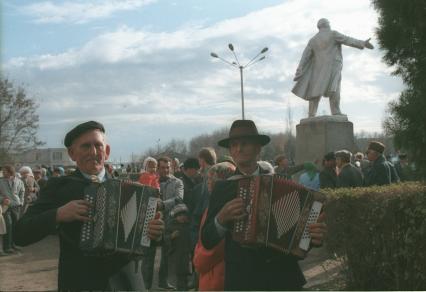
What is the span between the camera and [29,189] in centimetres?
1501

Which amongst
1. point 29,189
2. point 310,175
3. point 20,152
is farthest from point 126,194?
point 20,152

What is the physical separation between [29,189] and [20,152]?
74.4 feet

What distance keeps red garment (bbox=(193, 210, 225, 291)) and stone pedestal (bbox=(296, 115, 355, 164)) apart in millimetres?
10263

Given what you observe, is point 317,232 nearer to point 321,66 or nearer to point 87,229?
point 87,229

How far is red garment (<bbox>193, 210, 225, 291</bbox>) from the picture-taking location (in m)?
3.66

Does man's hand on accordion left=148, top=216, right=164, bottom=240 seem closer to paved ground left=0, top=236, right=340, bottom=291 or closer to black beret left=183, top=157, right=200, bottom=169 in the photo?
paved ground left=0, top=236, right=340, bottom=291

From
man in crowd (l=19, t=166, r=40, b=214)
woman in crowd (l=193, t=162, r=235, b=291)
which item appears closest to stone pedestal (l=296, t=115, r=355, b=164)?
man in crowd (l=19, t=166, r=40, b=214)

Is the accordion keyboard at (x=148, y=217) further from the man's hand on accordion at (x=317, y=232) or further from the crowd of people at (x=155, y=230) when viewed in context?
the man's hand on accordion at (x=317, y=232)

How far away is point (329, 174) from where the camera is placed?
10.1 m

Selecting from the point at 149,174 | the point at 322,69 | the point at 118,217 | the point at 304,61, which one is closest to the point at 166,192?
the point at 149,174

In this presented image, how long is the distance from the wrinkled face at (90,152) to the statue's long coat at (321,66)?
1089cm

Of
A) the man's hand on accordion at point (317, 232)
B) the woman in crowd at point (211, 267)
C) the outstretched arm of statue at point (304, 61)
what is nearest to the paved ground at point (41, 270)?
the woman in crowd at point (211, 267)

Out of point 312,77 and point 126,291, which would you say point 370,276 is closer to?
point 126,291

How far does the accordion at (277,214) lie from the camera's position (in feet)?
10.9
